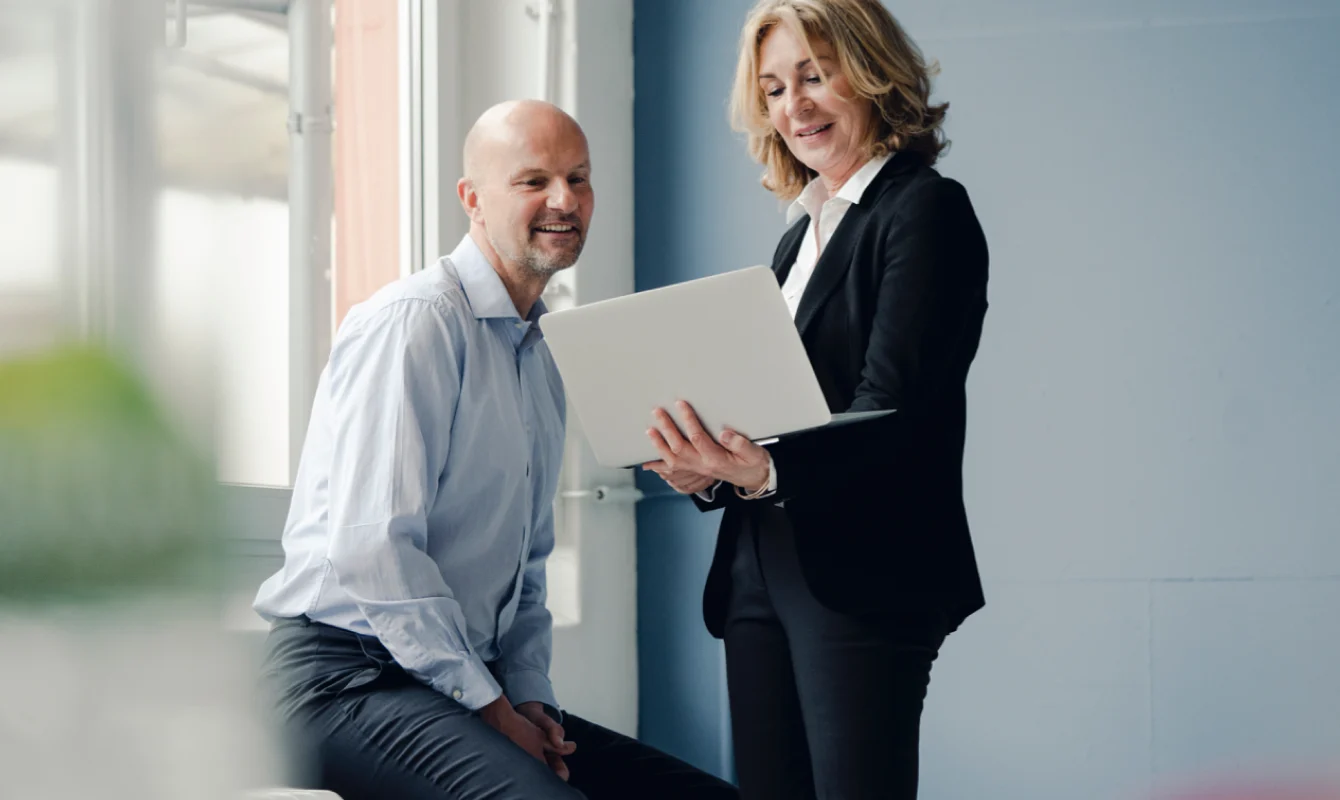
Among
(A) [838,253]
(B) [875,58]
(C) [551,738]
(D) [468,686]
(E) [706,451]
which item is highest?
(B) [875,58]

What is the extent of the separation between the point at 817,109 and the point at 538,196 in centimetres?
40

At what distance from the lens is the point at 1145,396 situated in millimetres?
2844

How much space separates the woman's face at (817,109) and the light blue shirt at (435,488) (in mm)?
424

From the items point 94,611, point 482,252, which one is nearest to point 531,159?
point 482,252

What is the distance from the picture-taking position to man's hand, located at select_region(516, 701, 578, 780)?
1.62m

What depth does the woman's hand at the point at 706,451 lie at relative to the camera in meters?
1.36

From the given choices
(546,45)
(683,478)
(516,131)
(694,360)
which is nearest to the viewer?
(694,360)

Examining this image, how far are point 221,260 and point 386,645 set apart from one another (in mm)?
1113

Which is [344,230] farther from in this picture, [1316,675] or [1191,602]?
[1316,675]

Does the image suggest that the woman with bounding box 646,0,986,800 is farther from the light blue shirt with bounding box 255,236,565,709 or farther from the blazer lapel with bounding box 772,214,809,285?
the light blue shirt with bounding box 255,236,565,709

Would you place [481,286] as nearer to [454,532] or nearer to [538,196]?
[538,196]

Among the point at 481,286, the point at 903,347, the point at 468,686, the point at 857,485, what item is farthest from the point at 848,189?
the point at 468,686

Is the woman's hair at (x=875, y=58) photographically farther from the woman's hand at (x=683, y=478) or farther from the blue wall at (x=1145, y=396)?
the blue wall at (x=1145, y=396)

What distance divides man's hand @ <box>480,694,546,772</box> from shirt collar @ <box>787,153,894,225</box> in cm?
71
